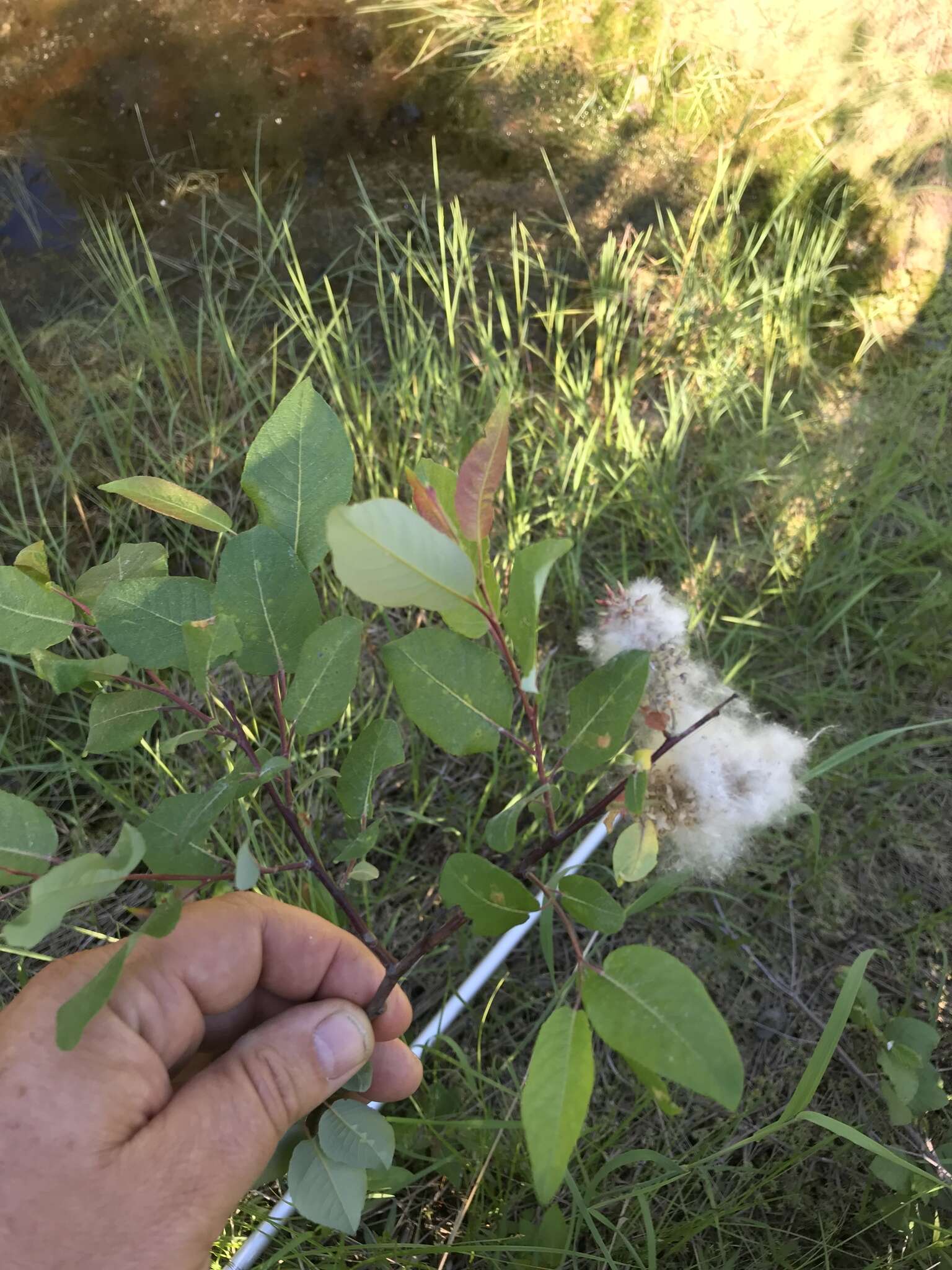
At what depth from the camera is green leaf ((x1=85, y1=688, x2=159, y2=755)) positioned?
0.76m

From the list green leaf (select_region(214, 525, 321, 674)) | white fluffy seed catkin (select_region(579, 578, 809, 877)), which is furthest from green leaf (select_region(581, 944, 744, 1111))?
white fluffy seed catkin (select_region(579, 578, 809, 877))

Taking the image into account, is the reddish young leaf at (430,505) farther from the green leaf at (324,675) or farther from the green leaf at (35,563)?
the green leaf at (35,563)

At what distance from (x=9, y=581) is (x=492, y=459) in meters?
0.42

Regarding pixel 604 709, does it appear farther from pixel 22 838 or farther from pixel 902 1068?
pixel 902 1068

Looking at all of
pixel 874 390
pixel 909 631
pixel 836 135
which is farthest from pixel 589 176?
pixel 909 631

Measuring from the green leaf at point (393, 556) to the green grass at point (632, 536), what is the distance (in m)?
0.80

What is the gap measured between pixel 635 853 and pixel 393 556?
0.42 meters

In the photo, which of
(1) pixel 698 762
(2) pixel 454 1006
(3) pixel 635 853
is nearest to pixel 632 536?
(1) pixel 698 762

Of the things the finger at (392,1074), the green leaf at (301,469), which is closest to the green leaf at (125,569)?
the green leaf at (301,469)

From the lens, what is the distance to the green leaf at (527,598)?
628mm

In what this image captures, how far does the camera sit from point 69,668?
0.74 metres

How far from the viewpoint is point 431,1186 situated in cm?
132

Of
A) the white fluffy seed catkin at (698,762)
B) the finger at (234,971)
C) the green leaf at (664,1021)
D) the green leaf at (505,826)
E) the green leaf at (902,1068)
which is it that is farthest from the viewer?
the white fluffy seed catkin at (698,762)

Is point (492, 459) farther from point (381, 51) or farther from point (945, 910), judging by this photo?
point (381, 51)
